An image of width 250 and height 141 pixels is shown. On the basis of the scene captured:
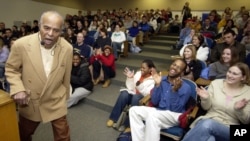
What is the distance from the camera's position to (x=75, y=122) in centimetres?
307

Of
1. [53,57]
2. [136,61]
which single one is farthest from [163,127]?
[136,61]

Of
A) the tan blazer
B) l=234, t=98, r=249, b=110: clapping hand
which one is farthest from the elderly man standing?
l=234, t=98, r=249, b=110: clapping hand

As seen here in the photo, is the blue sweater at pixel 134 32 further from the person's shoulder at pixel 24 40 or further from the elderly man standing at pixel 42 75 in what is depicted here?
the person's shoulder at pixel 24 40

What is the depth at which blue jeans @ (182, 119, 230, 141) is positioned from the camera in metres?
1.92

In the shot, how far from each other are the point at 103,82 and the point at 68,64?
2.56 metres

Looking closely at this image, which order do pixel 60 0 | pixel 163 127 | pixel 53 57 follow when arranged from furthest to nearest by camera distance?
1. pixel 60 0
2. pixel 163 127
3. pixel 53 57

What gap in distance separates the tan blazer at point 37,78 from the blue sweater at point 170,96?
42.4 inches

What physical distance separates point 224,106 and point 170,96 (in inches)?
20.6

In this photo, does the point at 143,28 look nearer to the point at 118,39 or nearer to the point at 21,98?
the point at 118,39

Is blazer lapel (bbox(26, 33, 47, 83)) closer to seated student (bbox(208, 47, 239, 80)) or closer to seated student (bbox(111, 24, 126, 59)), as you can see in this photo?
seated student (bbox(208, 47, 239, 80))

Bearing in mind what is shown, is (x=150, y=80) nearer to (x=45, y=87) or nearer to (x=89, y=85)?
(x=89, y=85)

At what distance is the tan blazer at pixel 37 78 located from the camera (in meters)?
1.49

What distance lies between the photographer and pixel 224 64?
2.86m

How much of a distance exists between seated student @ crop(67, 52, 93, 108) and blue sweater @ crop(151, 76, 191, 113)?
1.46 meters
